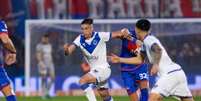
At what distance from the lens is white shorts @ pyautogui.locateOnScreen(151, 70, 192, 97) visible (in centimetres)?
1531

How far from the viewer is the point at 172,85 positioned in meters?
15.3

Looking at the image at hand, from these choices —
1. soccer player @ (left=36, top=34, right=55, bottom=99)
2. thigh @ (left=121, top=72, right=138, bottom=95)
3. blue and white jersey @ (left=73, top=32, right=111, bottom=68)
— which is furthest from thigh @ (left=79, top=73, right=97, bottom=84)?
soccer player @ (left=36, top=34, right=55, bottom=99)

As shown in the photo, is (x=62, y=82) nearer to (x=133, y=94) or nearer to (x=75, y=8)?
(x=75, y=8)

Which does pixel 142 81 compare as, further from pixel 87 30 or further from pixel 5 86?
pixel 5 86

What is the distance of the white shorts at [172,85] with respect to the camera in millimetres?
15312

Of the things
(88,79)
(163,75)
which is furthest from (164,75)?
(88,79)

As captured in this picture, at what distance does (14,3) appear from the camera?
3170cm

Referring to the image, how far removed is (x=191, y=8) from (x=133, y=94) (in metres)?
14.1

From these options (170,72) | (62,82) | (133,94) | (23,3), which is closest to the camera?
(170,72)

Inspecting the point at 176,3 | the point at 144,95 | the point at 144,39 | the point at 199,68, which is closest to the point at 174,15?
the point at 176,3

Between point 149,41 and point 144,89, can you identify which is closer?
point 149,41

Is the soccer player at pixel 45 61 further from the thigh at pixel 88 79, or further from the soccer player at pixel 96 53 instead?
the thigh at pixel 88 79

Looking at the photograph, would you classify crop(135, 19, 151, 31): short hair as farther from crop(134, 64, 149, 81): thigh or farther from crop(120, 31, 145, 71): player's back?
crop(134, 64, 149, 81): thigh

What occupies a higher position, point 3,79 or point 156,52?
point 156,52
